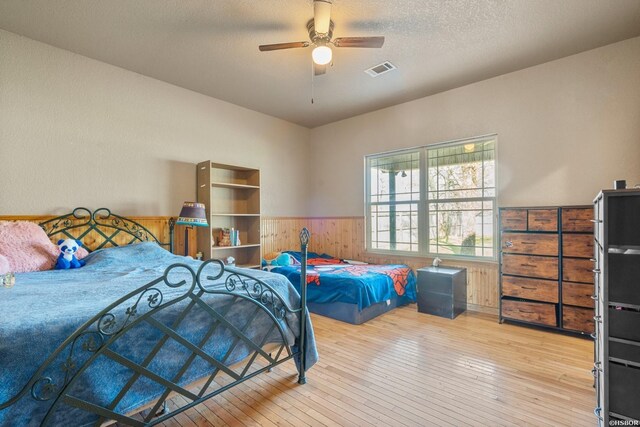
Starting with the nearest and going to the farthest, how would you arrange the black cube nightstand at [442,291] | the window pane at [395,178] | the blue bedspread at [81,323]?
the blue bedspread at [81,323]
the black cube nightstand at [442,291]
the window pane at [395,178]

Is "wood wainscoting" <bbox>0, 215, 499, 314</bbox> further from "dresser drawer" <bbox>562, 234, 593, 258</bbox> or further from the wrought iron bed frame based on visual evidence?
the wrought iron bed frame

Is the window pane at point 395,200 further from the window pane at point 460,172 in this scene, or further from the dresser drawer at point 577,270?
the dresser drawer at point 577,270

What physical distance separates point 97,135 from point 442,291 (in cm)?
419

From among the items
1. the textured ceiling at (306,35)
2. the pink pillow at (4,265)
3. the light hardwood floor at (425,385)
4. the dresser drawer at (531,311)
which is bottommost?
the light hardwood floor at (425,385)

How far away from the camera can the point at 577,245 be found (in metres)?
2.89

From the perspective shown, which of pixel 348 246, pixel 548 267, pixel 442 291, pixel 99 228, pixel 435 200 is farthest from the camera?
pixel 348 246

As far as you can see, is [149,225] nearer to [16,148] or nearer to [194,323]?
[16,148]

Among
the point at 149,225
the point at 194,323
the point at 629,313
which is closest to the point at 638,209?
the point at 629,313

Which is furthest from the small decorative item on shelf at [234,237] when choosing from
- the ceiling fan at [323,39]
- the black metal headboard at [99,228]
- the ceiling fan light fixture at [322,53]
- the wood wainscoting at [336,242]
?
the ceiling fan light fixture at [322,53]

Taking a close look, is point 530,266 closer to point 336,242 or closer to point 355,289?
point 355,289

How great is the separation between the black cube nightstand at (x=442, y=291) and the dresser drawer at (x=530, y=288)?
495 millimetres

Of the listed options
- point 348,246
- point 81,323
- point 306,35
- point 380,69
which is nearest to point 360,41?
point 306,35

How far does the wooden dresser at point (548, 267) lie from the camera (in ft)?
9.38

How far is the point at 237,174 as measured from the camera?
14.6 ft
